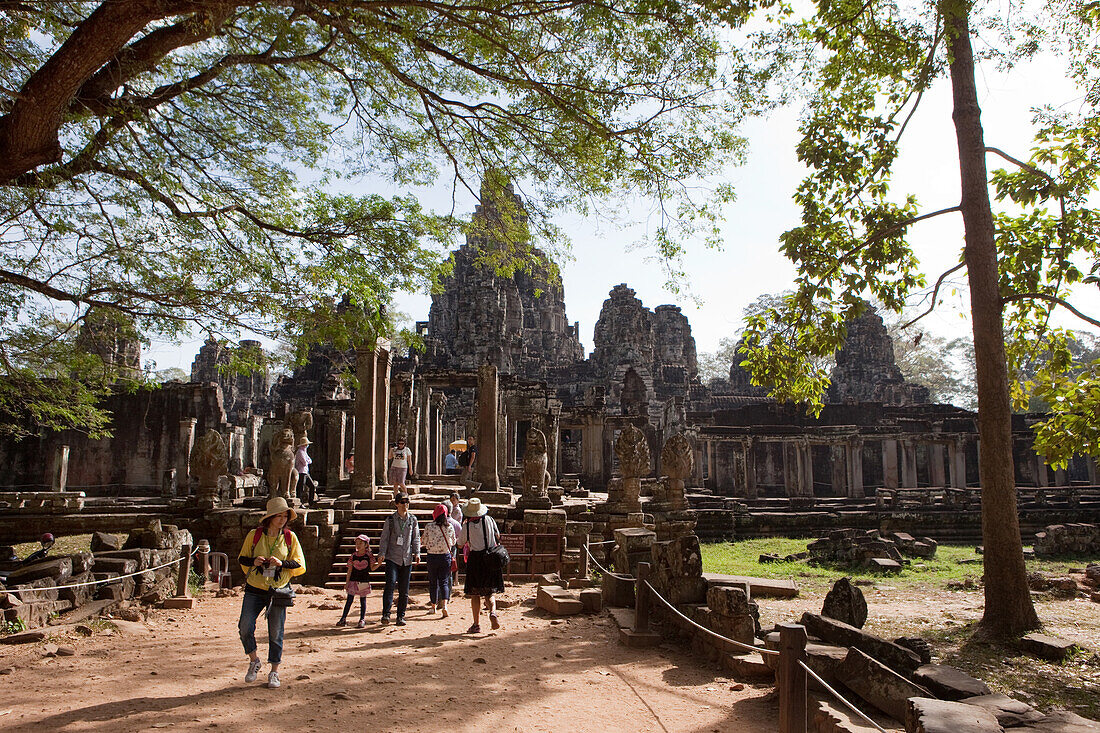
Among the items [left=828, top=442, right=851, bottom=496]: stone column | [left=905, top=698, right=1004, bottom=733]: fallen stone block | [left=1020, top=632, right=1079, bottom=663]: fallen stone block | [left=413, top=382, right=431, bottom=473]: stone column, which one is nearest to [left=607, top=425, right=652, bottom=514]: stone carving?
[left=1020, top=632, right=1079, bottom=663]: fallen stone block

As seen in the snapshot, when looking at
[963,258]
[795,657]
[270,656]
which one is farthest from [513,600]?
[963,258]

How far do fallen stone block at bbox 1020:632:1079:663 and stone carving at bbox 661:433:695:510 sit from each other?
9.65 metres

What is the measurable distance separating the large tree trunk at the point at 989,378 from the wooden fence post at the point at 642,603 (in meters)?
3.72

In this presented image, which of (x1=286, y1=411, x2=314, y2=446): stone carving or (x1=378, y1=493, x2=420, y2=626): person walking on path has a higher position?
(x1=286, y1=411, x2=314, y2=446): stone carving

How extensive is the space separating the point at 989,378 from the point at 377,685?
7.44 m

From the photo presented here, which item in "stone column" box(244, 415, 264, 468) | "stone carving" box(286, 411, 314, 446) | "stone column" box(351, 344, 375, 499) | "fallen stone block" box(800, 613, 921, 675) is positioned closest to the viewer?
"fallen stone block" box(800, 613, 921, 675)

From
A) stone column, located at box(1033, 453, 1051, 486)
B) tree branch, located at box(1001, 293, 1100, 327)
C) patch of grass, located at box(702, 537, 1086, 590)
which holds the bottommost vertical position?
patch of grass, located at box(702, 537, 1086, 590)

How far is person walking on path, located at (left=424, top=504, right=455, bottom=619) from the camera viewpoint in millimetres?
8500

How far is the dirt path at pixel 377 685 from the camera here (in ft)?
16.6

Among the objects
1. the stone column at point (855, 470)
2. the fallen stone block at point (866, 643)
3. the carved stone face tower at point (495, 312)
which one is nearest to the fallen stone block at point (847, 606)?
the fallen stone block at point (866, 643)

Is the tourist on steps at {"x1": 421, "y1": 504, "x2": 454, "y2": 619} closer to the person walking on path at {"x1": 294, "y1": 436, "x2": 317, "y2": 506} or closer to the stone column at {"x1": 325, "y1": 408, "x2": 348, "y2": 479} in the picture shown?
the person walking on path at {"x1": 294, "y1": 436, "x2": 317, "y2": 506}

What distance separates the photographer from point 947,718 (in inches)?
149

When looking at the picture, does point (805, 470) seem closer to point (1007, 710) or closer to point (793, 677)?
point (1007, 710)

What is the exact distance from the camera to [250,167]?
9617mm
